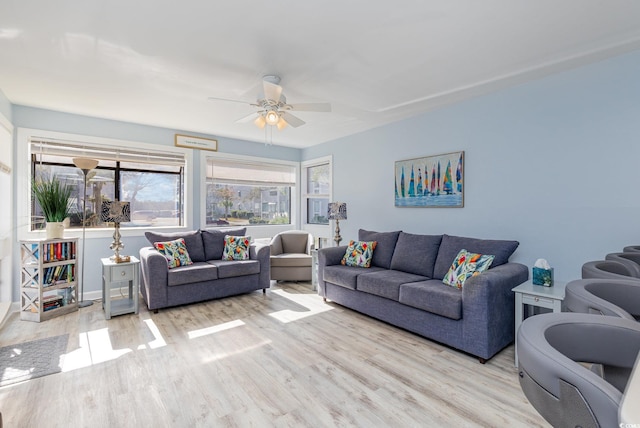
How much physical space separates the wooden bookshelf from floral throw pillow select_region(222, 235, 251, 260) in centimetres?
178

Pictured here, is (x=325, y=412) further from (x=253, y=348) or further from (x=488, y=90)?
(x=488, y=90)

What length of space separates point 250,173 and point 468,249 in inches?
157

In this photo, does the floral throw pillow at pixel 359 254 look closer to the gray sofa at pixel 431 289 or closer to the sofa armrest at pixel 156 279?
the gray sofa at pixel 431 289

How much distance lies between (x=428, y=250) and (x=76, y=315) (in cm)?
414

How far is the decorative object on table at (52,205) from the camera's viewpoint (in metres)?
3.54

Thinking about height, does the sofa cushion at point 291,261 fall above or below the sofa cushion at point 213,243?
below

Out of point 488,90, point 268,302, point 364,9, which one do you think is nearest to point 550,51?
point 488,90

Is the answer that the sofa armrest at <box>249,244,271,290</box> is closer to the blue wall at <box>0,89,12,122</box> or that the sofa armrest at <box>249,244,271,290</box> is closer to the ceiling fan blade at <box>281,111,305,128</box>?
the ceiling fan blade at <box>281,111,305,128</box>

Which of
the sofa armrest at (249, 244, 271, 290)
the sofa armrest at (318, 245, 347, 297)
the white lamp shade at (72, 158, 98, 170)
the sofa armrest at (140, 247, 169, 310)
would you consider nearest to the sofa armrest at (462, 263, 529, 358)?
the sofa armrest at (318, 245, 347, 297)

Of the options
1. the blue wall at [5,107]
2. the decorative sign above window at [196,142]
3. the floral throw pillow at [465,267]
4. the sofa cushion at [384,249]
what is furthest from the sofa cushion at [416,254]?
the blue wall at [5,107]

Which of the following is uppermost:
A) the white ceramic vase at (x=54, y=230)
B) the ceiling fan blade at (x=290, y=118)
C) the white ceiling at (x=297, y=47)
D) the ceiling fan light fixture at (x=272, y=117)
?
the white ceiling at (x=297, y=47)

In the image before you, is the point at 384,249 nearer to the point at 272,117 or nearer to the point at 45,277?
the point at 272,117

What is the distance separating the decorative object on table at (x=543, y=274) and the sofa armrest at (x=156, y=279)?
384 centimetres

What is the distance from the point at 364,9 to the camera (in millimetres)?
1983
